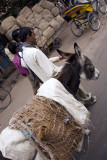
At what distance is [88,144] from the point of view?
286 cm

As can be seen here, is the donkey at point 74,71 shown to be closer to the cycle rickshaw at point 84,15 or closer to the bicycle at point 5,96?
the bicycle at point 5,96

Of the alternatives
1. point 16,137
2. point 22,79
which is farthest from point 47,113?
point 22,79

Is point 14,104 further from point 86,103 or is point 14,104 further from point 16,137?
point 16,137

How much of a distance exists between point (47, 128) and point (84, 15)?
5679 millimetres

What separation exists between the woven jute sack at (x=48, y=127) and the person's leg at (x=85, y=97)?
3.90 feet

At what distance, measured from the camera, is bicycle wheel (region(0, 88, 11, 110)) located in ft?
18.4

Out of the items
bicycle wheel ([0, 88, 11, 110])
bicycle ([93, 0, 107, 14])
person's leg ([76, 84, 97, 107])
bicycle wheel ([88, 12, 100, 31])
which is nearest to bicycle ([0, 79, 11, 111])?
bicycle wheel ([0, 88, 11, 110])

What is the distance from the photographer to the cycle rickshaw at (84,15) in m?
5.87

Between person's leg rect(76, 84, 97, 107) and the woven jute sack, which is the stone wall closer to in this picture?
person's leg rect(76, 84, 97, 107)

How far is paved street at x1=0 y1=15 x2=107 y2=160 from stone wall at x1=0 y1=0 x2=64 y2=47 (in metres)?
0.90

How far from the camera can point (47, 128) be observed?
1742 mm

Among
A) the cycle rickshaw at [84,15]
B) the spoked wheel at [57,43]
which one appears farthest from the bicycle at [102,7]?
the spoked wheel at [57,43]

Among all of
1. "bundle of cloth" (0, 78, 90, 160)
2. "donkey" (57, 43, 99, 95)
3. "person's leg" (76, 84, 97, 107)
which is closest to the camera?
"bundle of cloth" (0, 78, 90, 160)

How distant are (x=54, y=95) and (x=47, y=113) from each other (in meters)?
0.28
